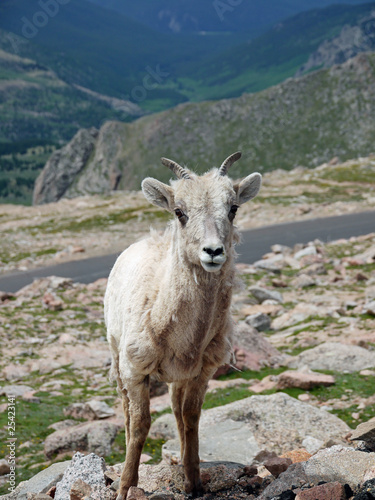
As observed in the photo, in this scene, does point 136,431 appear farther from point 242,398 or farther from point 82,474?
point 242,398

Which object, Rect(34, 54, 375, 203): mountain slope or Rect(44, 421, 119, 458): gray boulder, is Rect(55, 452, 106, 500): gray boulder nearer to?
Rect(44, 421, 119, 458): gray boulder

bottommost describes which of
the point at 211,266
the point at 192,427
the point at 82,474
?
the point at 82,474

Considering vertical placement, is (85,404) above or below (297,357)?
below

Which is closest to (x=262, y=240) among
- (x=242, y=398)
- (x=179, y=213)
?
(x=242, y=398)

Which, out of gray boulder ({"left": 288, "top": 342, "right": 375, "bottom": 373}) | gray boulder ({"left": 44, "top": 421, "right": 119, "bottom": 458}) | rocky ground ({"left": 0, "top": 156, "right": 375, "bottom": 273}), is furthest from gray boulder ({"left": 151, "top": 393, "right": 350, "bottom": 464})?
rocky ground ({"left": 0, "top": 156, "right": 375, "bottom": 273})

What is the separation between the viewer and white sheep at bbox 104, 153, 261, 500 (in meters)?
7.16

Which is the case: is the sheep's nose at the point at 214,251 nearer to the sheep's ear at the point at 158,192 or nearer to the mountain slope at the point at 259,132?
the sheep's ear at the point at 158,192

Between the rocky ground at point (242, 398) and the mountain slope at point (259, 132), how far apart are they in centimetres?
11748

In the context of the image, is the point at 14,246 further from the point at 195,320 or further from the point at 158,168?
the point at 158,168

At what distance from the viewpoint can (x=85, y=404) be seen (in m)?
12.8

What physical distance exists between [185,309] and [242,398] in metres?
6.43

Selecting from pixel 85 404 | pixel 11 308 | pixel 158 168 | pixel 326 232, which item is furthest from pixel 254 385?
pixel 158 168

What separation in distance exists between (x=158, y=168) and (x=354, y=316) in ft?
469

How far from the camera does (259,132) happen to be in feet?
512
